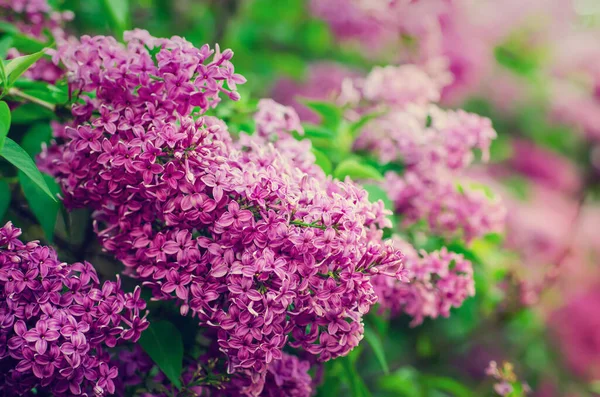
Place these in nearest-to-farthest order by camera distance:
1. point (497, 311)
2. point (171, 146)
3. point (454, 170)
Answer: point (171, 146) < point (454, 170) < point (497, 311)

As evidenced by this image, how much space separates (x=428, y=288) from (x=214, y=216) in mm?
482

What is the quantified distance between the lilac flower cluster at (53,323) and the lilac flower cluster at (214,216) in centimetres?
7

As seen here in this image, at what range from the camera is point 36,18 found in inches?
49.1

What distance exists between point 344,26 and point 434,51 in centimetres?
53

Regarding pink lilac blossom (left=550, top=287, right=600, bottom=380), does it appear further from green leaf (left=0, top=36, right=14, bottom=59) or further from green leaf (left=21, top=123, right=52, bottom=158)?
green leaf (left=0, top=36, right=14, bottom=59)

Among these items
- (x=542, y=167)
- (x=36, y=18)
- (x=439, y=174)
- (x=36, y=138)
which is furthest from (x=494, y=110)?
(x=36, y=138)

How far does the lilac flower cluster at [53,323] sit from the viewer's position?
2.39 ft

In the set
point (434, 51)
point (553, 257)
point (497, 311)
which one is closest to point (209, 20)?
point (434, 51)

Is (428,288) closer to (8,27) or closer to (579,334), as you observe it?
(8,27)

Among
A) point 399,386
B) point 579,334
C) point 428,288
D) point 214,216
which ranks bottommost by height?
point 579,334

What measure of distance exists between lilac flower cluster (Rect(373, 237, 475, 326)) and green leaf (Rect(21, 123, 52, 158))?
68cm

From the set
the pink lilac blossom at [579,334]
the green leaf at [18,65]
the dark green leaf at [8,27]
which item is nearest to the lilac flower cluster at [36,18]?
the dark green leaf at [8,27]

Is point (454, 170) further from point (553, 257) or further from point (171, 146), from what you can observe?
point (553, 257)

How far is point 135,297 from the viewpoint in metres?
0.80
